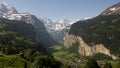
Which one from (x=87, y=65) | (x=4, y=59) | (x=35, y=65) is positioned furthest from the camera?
(x=4, y=59)

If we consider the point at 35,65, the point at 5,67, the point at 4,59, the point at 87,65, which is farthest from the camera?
the point at 4,59

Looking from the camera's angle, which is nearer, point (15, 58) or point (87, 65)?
point (87, 65)

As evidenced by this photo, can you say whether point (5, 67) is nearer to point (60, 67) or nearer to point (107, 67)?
point (60, 67)

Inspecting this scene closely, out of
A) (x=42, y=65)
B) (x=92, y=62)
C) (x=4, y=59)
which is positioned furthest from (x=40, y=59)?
(x=92, y=62)

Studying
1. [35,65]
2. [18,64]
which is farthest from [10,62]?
[35,65]

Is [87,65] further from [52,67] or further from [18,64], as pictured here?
[18,64]

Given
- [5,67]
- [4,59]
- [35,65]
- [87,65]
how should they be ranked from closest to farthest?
[87,65] < [5,67] < [35,65] < [4,59]

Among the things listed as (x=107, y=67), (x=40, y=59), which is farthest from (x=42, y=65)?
(x=107, y=67)

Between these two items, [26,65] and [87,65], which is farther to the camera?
[26,65]
